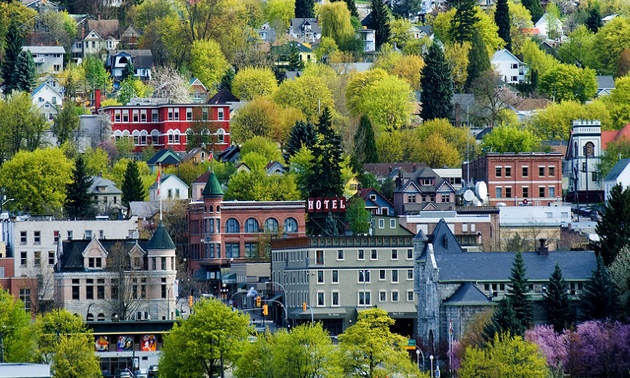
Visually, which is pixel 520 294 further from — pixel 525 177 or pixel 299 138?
pixel 299 138

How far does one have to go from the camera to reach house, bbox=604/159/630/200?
17862 centimetres

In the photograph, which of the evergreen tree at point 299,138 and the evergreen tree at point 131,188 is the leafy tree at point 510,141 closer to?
the evergreen tree at point 299,138

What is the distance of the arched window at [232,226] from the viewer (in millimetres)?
168250

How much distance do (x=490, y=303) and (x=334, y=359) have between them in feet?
46.6

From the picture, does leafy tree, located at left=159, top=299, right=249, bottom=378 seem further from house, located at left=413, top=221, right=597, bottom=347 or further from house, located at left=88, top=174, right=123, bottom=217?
house, located at left=88, top=174, right=123, bottom=217

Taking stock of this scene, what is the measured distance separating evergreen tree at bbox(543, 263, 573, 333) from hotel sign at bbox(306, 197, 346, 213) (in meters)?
42.7

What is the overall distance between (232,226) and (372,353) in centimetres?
4957

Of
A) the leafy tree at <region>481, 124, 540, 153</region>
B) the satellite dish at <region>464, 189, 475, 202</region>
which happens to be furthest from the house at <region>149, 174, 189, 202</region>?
the leafy tree at <region>481, 124, 540, 153</region>

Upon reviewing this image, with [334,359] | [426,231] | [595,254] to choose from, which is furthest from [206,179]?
[334,359]

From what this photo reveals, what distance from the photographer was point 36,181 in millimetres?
176500

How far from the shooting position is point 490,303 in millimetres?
129375

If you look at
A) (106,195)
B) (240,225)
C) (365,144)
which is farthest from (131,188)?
(365,144)

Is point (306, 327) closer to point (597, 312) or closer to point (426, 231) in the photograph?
point (597, 312)

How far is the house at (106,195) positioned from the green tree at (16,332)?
136 ft
